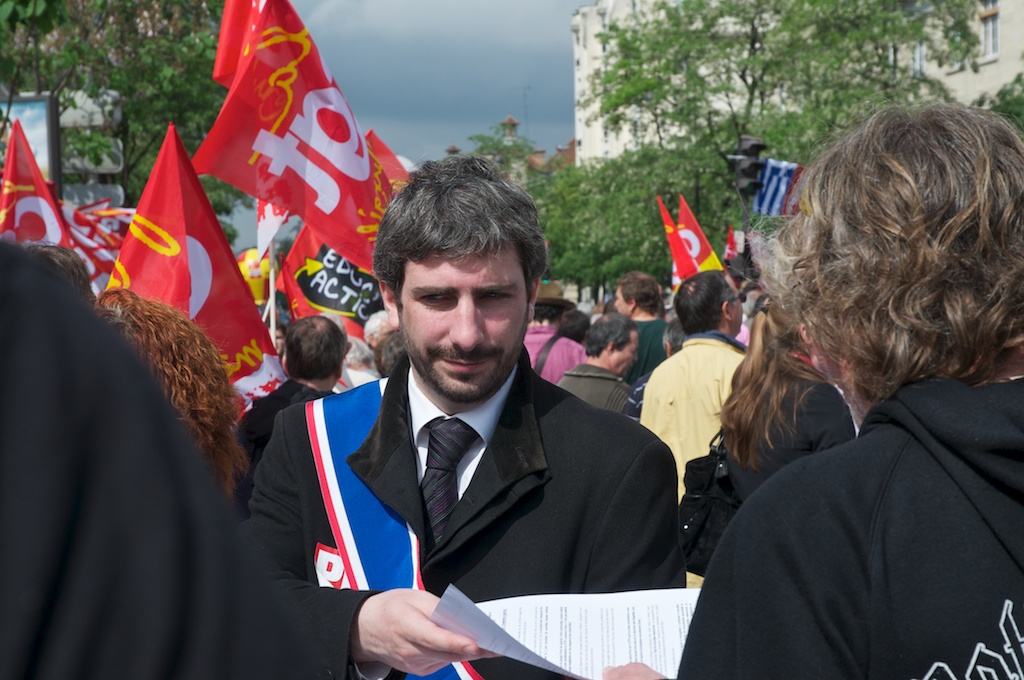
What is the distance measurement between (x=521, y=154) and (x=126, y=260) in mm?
64778

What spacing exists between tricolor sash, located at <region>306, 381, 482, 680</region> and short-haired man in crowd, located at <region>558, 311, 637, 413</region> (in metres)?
4.78

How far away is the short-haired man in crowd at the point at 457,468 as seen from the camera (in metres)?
2.21

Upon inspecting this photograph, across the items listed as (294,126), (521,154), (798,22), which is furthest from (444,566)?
(521,154)

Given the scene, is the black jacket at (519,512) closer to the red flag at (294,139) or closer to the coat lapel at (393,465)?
the coat lapel at (393,465)

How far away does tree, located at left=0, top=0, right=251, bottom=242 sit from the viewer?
54.7ft

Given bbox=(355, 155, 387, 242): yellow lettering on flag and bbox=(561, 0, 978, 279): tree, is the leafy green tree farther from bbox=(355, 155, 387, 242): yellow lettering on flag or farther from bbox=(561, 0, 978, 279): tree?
bbox=(355, 155, 387, 242): yellow lettering on flag

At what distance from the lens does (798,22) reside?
2925cm

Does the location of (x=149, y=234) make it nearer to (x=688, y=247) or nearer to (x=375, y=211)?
(x=375, y=211)

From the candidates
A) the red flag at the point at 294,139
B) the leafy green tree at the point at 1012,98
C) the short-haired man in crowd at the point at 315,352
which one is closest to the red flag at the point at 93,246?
the short-haired man in crowd at the point at 315,352


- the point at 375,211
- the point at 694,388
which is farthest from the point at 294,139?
the point at 694,388

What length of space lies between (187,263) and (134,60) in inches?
609

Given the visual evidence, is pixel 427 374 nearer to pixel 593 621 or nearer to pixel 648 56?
pixel 593 621

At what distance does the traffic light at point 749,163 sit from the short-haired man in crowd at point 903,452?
38.2 feet

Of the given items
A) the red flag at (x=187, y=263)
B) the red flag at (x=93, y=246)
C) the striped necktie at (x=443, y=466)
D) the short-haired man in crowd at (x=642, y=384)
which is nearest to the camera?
the striped necktie at (x=443, y=466)
